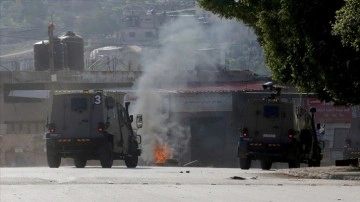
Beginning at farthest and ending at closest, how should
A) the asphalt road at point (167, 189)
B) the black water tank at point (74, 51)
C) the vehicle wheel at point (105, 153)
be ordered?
the black water tank at point (74, 51)
the vehicle wheel at point (105, 153)
the asphalt road at point (167, 189)

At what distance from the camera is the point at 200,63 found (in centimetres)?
7706

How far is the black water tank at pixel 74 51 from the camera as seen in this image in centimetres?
7819

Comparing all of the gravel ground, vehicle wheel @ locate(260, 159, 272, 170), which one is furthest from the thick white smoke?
the gravel ground

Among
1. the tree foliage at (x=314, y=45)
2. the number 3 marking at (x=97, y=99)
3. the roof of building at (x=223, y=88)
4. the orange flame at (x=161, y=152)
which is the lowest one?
the orange flame at (x=161, y=152)

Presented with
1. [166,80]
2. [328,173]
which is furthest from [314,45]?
[166,80]

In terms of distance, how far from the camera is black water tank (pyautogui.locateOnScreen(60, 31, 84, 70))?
78.2 metres

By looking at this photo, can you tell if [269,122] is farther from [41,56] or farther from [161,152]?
[41,56]

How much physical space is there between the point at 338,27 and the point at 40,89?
47.3m

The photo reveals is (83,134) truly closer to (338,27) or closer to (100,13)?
(338,27)

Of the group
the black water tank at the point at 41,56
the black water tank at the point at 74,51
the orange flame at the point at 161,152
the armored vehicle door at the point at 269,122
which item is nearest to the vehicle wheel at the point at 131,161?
the armored vehicle door at the point at 269,122

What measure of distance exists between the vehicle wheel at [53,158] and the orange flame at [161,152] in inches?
869

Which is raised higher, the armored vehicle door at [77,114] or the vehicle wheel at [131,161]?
the armored vehicle door at [77,114]

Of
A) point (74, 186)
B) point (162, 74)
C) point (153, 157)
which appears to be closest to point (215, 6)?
point (74, 186)

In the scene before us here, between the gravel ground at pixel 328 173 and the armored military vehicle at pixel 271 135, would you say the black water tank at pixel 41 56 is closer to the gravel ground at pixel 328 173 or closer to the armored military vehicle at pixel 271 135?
the armored military vehicle at pixel 271 135
